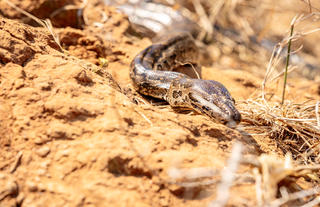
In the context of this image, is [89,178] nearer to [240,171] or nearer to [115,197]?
[115,197]

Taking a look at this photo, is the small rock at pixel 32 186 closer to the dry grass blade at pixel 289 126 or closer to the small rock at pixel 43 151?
the small rock at pixel 43 151

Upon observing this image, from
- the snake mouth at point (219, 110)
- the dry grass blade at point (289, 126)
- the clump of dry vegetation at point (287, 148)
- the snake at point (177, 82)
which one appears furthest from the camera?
the snake at point (177, 82)

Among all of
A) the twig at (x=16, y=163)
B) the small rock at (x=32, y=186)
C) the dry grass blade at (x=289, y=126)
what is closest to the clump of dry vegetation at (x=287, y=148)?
the dry grass blade at (x=289, y=126)

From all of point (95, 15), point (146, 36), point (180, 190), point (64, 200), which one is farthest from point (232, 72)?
point (64, 200)

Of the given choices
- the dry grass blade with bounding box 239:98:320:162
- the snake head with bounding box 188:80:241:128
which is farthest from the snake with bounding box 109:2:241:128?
the dry grass blade with bounding box 239:98:320:162

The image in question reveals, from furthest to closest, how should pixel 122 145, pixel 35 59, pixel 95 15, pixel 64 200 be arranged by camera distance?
pixel 95 15 → pixel 35 59 → pixel 122 145 → pixel 64 200

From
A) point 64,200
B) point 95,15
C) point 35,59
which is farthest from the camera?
point 95,15
